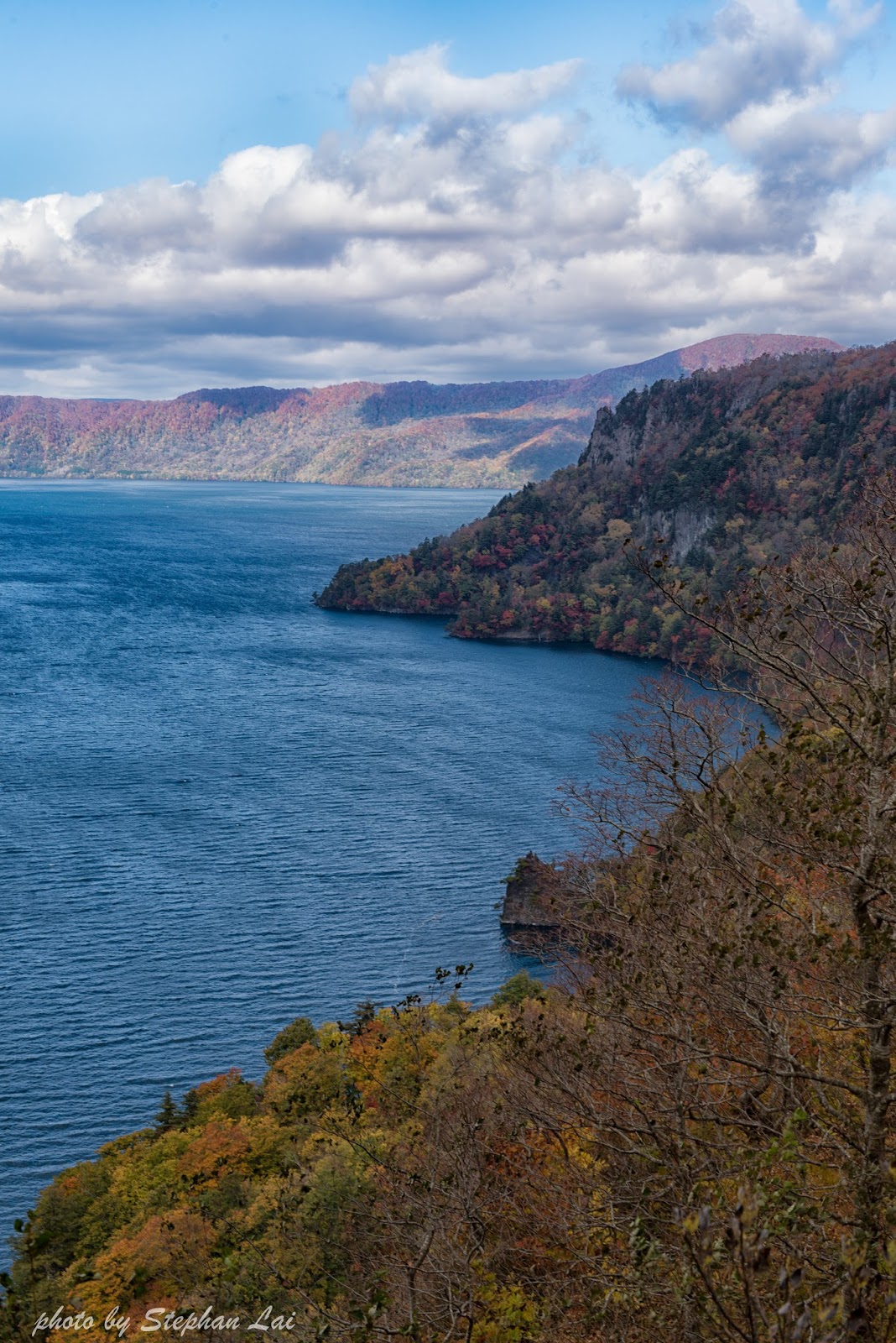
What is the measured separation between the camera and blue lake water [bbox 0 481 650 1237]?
52.6 meters

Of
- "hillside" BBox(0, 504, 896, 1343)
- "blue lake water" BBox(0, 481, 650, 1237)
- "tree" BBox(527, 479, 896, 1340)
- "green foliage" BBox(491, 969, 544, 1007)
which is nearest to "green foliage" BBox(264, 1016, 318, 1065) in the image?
"blue lake water" BBox(0, 481, 650, 1237)

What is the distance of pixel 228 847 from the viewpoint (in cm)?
7612

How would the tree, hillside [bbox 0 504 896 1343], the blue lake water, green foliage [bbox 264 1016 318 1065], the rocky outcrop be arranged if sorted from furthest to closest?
the rocky outcrop
the blue lake water
green foliage [bbox 264 1016 318 1065]
the tree
hillside [bbox 0 504 896 1343]

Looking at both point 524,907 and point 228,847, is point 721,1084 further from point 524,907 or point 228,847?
point 228,847

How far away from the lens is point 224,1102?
42.7 meters

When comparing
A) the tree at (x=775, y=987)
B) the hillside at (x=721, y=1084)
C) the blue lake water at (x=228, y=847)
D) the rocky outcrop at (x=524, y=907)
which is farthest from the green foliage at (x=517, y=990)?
the tree at (x=775, y=987)

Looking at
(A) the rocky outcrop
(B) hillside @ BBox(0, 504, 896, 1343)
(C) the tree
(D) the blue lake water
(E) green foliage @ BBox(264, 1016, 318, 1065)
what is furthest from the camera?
(A) the rocky outcrop

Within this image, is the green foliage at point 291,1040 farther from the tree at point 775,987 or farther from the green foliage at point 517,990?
the tree at point 775,987

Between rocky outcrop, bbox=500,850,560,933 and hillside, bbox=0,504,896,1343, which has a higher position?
hillside, bbox=0,504,896,1343

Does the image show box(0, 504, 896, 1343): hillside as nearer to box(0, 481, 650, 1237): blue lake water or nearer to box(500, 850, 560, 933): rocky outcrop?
box(0, 481, 650, 1237): blue lake water

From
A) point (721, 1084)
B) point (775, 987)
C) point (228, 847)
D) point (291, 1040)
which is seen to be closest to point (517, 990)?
point (291, 1040)

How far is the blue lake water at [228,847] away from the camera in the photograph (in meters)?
52.6

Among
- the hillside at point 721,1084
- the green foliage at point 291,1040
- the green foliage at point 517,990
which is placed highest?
the hillside at point 721,1084

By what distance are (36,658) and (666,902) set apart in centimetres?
13896
